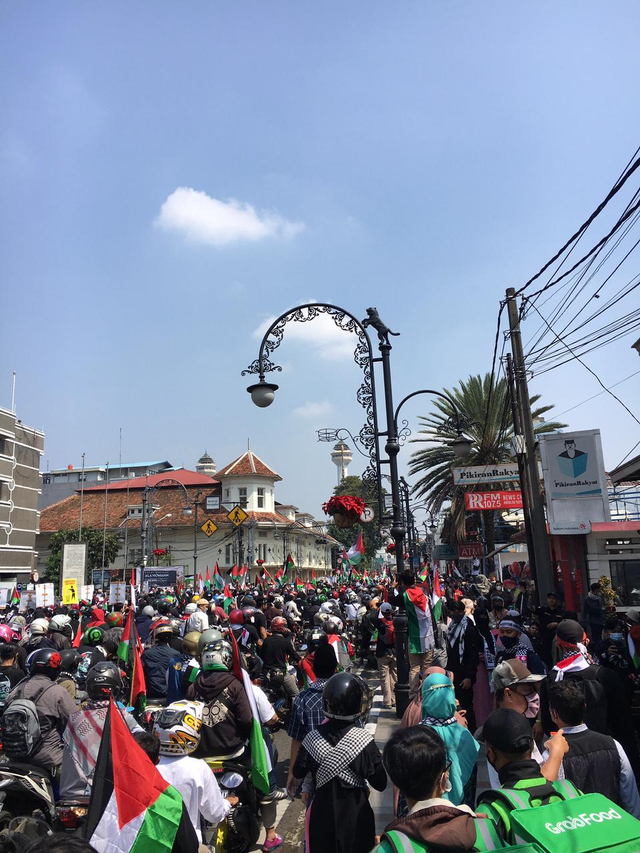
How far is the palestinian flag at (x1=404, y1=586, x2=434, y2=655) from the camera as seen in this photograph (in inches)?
404

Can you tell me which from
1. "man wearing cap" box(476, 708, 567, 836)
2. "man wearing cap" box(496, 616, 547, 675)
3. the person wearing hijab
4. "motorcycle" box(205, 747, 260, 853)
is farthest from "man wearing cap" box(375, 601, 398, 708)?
"man wearing cap" box(476, 708, 567, 836)

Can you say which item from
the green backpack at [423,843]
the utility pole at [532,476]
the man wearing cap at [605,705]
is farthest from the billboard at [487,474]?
the green backpack at [423,843]

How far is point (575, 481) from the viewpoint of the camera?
16344 millimetres

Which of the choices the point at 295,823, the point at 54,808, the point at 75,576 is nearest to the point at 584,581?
the point at 295,823

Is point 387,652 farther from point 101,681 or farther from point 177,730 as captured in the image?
point 177,730

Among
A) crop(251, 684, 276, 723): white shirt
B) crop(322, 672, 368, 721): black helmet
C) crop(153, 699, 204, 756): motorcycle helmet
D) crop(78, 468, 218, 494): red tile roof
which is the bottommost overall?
crop(251, 684, 276, 723): white shirt

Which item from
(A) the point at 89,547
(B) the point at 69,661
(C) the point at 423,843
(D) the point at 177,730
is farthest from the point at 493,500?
(A) the point at 89,547

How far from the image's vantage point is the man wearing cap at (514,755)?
2764 millimetres

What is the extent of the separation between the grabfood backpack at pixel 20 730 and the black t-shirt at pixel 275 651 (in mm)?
5104

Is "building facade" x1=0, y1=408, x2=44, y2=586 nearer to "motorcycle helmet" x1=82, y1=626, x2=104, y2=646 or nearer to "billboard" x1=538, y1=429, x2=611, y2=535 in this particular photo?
"motorcycle helmet" x1=82, y1=626, x2=104, y2=646

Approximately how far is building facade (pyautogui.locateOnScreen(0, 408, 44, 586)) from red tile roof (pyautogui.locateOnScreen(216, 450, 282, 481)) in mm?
19553

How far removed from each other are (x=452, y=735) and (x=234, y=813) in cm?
215

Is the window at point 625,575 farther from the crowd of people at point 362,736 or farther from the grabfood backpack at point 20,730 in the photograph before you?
the grabfood backpack at point 20,730

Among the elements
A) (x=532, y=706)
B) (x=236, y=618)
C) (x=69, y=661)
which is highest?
(x=236, y=618)
